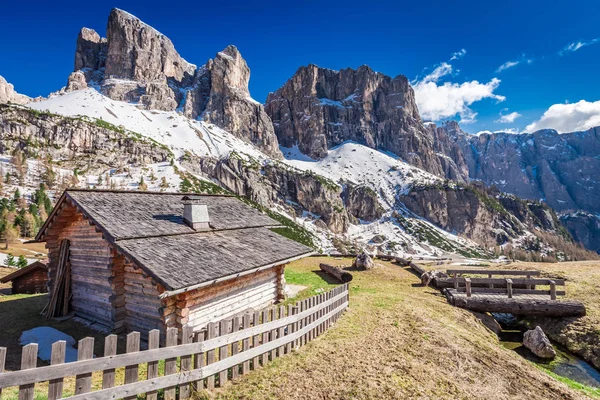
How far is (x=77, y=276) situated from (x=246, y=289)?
28.2ft

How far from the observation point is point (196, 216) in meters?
16.5

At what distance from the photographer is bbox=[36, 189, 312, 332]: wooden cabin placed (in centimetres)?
1155

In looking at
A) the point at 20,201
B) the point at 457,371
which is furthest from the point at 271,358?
the point at 20,201

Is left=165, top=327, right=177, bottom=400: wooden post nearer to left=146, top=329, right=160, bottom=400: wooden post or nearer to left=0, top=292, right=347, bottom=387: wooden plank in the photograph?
left=0, top=292, right=347, bottom=387: wooden plank

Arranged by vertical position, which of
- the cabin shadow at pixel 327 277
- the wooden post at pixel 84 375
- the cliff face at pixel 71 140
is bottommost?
the cabin shadow at pixel 327 277

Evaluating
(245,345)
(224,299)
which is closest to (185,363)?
(245,345)

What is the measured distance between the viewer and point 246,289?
578 inches

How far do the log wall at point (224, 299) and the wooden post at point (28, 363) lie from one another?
6072mm

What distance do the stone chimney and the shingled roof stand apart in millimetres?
326

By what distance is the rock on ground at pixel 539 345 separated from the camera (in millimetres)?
12491

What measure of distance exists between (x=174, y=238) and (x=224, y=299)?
387 centimetres

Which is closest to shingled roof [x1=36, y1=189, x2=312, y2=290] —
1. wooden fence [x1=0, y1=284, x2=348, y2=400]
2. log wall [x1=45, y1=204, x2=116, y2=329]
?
log wall [x1=45, y1=204, x2=116, y2=329]

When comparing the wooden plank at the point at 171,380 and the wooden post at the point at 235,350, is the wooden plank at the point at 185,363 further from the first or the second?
the wooden post at the point at 235,350

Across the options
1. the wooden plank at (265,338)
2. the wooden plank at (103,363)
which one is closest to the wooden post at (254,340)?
the wooden plank at (265,338)
